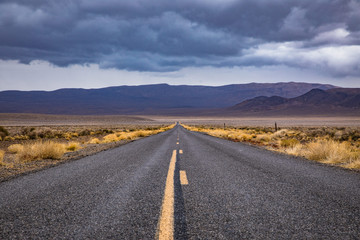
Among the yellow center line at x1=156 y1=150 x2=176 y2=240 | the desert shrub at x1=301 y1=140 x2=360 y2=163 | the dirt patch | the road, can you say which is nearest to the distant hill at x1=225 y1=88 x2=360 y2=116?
the desert shrub at x1=301 y1=140 x2=360 y2=163

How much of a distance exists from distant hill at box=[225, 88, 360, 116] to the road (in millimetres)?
146171

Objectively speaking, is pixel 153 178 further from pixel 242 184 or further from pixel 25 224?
pixel 25 224

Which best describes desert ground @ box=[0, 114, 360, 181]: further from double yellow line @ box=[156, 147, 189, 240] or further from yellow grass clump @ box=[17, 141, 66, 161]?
double yellow line @ box=[156, 147, 189, 240]

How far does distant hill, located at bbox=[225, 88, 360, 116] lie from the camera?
140m

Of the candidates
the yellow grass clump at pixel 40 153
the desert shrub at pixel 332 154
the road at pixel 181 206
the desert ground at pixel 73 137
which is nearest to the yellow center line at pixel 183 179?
the road at pixel 181 206

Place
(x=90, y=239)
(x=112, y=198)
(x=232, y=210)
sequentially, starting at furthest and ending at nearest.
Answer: (x=112, y=198)
(x=232, y=210)
(x=90, y=239)

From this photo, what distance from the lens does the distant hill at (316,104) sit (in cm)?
14049

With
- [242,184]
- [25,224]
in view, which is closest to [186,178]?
[242,184]

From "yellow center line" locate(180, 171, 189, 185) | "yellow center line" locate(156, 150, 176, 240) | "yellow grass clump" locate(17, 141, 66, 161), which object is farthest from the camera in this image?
"yellow grass clump" locate(17, 141, 66, 161)

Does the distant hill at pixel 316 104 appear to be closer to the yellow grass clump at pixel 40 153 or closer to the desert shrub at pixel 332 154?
the desert shrub at pixel 332 154

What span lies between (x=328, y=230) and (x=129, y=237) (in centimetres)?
237

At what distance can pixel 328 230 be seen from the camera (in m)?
3.15

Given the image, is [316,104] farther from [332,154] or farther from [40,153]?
[40,153]

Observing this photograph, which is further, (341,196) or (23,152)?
(23,152)
